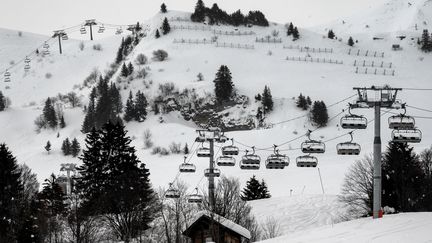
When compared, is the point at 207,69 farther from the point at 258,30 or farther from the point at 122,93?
the point at 258,30

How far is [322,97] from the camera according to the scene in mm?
115750

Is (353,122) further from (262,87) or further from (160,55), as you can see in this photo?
(160,55)

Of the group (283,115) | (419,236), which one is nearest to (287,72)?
(283,115)

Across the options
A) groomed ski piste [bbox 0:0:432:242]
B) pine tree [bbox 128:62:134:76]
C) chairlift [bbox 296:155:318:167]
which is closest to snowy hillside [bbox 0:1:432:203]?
groomed ski piste [bbox 0:0:432:242]

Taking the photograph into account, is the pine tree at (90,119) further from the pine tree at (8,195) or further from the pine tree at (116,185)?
the pine tree at (8,195)

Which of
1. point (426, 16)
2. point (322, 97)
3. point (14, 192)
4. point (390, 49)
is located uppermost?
point (426, 16)

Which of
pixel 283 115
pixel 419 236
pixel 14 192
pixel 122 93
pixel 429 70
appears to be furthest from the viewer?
pixel 429 70

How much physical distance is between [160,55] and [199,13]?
2985 centimetres

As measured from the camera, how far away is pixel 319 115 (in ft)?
341

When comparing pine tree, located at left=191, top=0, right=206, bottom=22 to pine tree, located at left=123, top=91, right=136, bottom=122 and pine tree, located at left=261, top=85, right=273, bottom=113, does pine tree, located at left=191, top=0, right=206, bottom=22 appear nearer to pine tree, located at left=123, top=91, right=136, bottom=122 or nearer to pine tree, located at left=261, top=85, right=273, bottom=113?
pine tree, located at left=123, top=91, right=136, bottom=122

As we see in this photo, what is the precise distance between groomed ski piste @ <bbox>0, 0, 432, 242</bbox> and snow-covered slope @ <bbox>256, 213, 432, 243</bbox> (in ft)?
76.8

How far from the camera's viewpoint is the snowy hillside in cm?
8512

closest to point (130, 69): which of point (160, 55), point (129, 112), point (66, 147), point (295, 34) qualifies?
point (160, 55)

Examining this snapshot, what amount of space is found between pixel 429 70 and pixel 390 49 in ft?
62.2
